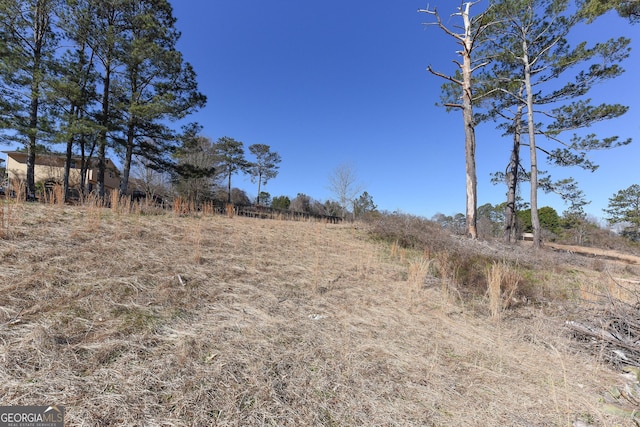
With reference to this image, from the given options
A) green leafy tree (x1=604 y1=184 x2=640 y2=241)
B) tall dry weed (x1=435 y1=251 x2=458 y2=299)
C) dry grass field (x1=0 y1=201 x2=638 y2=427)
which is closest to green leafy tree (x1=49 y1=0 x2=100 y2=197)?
dry grass field (x1=0 y1=201 x2=638 y2=427)

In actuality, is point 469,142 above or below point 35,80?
below

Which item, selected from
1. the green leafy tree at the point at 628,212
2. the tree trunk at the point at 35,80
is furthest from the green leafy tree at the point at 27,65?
the green leafy tree at the point at 628,212

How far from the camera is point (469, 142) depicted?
779 cm

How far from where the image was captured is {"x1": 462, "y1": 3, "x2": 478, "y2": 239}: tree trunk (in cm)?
772

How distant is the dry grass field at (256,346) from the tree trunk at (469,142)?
14.1 ft

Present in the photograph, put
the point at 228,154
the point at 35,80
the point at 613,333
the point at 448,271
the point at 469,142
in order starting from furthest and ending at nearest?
the point at 228,154
the point at 35,80
the point at 469,142
the point at 448,271
the point at 613,333

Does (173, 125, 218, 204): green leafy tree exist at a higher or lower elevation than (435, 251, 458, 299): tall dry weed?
higher

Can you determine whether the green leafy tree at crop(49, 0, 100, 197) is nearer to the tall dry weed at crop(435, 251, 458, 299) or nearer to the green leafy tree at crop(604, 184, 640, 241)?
the tall dry weed at crop(435, 251, 458, 299)

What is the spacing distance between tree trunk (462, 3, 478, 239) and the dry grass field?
4287mm

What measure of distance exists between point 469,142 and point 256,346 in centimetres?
872

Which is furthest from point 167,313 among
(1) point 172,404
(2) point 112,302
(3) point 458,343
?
(3) point 458,343

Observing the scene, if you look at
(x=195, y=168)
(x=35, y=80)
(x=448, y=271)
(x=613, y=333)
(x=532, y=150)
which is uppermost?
(x=35, y=80)

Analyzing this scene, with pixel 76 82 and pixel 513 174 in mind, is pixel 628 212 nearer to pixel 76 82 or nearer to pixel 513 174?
pixel 513 174

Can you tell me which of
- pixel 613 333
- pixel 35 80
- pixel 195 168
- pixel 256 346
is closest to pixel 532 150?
pixel 613 333
